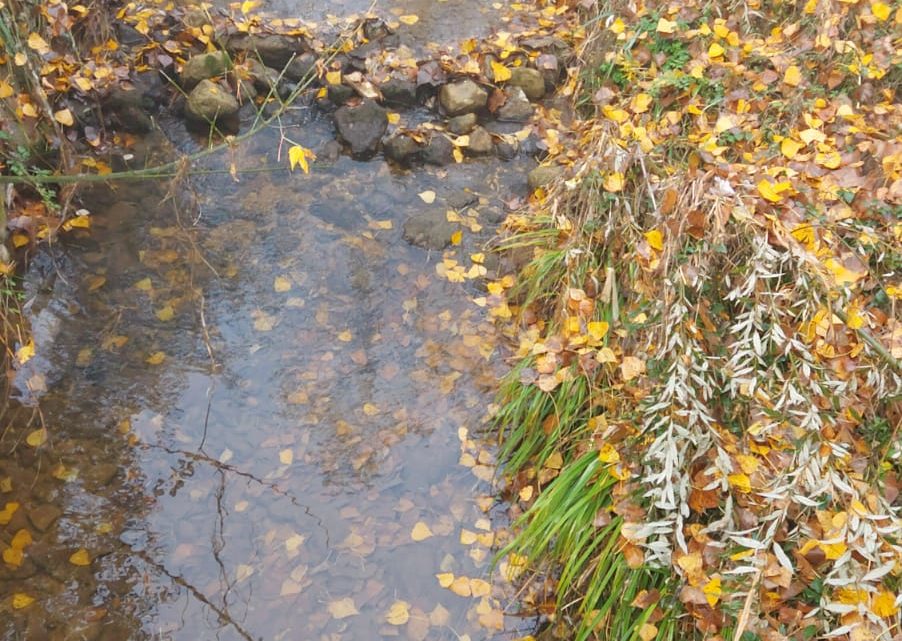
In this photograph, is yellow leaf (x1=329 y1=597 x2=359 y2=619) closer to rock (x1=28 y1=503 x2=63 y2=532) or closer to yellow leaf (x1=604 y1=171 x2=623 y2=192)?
rock (x1=28 y1=503 x2=63 y2=532)

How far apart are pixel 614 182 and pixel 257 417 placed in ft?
7.63

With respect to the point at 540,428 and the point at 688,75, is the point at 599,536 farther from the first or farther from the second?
the point at 688,75

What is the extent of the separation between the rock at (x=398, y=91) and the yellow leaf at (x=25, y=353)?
3055mm

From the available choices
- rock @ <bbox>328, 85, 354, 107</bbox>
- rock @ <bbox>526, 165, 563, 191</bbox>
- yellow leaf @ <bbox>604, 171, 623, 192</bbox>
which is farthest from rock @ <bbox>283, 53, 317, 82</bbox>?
yellow leaf @ <bbox>604, 171, 623, 192</bbox>

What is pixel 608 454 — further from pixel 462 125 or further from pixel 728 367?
pixel 462 125

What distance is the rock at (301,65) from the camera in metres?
5.46

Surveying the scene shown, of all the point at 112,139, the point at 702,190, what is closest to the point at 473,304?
the point at 702,190

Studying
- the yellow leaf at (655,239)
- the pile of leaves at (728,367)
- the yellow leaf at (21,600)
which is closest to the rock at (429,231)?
the pile of leaves at (728,367)

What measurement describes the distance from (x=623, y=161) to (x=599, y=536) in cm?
200

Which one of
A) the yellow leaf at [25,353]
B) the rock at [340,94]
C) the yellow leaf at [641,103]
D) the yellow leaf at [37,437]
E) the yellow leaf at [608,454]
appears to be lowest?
the yellow leaf at [37,437]

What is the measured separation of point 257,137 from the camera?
5227mm

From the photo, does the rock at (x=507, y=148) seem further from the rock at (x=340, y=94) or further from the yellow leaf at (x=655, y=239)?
the yellow leaf at (x=655, y=239)

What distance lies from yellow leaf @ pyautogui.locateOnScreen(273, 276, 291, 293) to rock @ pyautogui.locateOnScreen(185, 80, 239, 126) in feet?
5.04

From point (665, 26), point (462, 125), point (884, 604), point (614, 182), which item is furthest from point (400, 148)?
point (884, 604)
